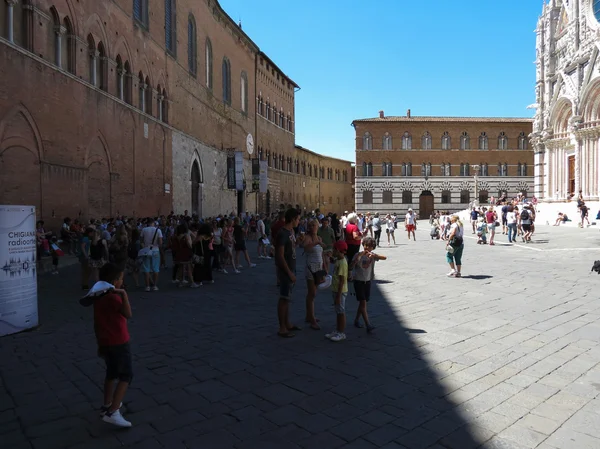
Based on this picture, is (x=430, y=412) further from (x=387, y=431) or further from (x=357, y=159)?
(x=357, y=159)

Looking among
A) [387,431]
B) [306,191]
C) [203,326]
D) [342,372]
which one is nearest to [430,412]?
[387,431]

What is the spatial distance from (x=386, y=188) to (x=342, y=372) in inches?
2217

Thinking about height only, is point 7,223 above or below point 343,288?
above

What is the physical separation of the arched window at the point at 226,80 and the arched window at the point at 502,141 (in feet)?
118

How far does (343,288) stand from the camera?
654cm

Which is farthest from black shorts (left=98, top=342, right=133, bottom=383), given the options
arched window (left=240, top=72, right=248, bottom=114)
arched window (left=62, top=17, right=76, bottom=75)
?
arched window (left=240, top=72, right=248, bottom=114)

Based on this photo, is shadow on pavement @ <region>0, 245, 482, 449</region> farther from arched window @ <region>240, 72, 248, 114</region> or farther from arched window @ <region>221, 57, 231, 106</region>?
arched window @ <region>240, 72, 248, 114</region>

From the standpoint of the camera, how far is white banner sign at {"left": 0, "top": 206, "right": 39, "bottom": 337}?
6809 mm

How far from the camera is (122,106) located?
21172 millimetres

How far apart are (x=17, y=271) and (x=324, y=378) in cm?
465

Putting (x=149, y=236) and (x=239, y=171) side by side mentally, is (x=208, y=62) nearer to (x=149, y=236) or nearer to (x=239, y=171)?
(x=239, y=171)

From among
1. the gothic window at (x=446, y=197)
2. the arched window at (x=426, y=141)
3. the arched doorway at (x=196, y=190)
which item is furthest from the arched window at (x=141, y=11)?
the gothic window at (x=446, y=197)

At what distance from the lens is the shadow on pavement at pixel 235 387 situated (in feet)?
12.5

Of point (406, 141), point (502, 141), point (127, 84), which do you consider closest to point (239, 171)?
point (127, 84)
